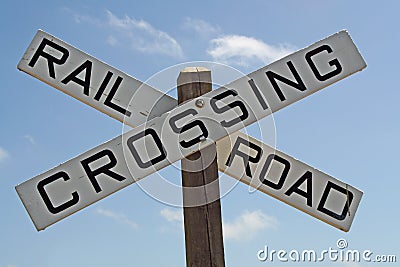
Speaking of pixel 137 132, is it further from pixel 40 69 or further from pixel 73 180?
pixel 40 69

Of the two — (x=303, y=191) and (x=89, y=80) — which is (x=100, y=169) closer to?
(x=89, y=80)

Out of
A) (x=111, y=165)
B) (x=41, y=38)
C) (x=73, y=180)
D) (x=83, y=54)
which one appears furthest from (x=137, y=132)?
(x=41, y=38)

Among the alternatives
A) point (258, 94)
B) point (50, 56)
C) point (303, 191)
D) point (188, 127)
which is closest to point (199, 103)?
point (188, 127)

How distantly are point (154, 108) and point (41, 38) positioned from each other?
2.03 feet

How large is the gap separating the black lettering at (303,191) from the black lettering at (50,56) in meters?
1.18

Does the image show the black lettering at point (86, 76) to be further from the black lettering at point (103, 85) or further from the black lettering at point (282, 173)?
the black lettering at point (282, 173)

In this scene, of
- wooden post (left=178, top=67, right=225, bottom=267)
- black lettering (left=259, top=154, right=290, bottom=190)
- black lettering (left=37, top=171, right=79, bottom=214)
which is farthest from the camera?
black lettering (left=259, top=154, right=290, bottom=190)

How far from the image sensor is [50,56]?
2529 millimetres

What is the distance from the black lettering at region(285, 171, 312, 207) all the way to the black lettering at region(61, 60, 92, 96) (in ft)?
3.33

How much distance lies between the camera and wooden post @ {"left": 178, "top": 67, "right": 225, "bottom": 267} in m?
2.37

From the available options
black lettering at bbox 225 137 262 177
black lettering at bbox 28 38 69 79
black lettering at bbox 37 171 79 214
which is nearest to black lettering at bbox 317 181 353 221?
black lettering at bbox 225 137 262 177

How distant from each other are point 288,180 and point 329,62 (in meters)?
0.58

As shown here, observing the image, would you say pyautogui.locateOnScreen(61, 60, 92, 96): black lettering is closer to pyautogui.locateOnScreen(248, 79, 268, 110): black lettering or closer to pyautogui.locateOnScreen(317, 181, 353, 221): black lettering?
pyautogui.locateOnScreen(248, 79, 268, 110): black lettering

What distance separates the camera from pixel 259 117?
2.44 m
